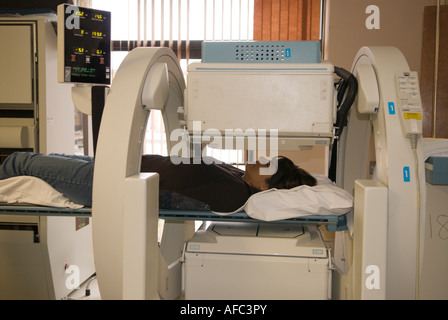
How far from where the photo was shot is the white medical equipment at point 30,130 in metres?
2.59

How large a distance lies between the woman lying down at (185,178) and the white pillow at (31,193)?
0.04m

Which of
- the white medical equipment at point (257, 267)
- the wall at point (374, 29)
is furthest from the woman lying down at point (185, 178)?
the wall at point (374, 29)

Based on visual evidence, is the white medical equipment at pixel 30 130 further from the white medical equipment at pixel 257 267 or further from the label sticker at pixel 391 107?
the label sticker at pixel 391 107

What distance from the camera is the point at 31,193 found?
71.0 inches

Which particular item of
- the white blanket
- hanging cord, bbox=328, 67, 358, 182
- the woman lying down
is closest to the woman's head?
the woman lying down

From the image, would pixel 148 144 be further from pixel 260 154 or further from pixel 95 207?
pixel 95 207

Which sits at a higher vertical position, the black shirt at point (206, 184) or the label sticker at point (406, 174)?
the label sticker at point (406, 174)

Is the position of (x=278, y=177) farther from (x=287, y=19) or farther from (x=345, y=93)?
(x=287, y=19)

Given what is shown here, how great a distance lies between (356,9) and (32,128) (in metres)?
2.59

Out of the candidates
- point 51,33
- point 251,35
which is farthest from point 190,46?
point 51,33

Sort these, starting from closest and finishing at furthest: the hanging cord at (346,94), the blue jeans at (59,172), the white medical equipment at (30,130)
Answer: the hanging cord at (346,94), the blue jeans at (59,172), the white medical equipment at (30,130)

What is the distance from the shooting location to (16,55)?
2.60m

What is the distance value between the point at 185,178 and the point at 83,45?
72cm

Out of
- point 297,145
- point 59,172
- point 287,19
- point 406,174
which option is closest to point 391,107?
point 406,174
